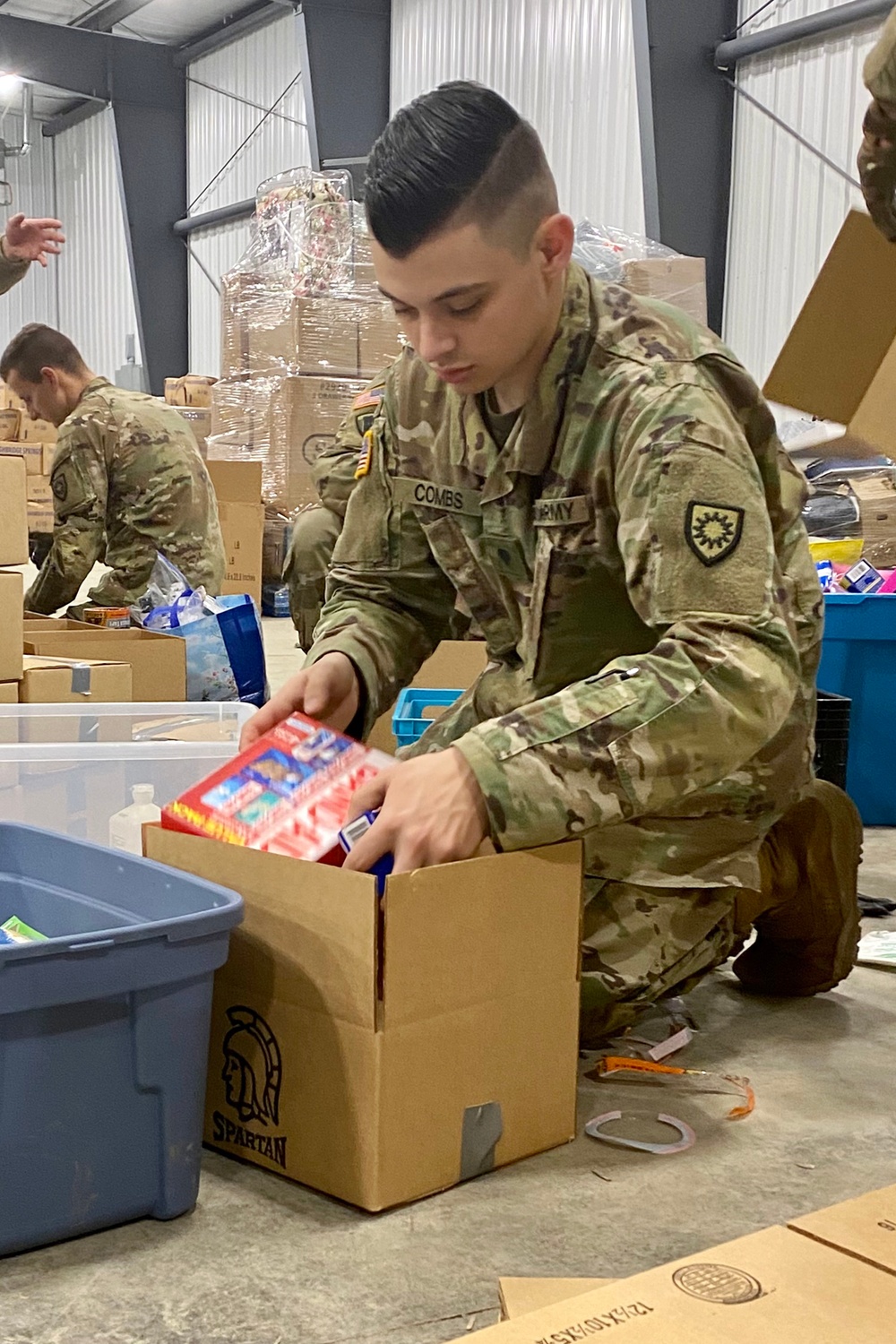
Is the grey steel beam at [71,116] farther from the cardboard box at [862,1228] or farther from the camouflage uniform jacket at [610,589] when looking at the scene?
the cardboard box at [862,1228]

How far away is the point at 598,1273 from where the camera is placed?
4.20 ft

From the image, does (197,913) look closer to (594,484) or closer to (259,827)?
(259,827)

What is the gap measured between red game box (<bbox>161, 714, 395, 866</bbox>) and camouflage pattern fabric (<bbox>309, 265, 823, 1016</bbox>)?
17 cm

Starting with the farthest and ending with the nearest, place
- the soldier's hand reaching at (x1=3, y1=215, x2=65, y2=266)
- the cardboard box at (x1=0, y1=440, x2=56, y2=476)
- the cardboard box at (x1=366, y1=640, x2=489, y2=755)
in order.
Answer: the cardboard box at (x1=0, y1=440, x2=56, y2=476)
the soldier's hand reaching at (x1=3, y1=215, x2=65, y2=266)
the cardboard box at (x1=366, y1=640, x2=489, y2=755)

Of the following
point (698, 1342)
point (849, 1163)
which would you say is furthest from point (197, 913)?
point (849, 1163)

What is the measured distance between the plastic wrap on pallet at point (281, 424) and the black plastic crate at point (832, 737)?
463cm

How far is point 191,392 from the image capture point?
32.0 ft

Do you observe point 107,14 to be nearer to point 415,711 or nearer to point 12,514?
point 12,514

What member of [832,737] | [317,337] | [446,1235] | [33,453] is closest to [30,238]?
[832,737]

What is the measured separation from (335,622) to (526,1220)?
799 mm

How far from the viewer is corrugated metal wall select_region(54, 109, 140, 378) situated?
1457 cm

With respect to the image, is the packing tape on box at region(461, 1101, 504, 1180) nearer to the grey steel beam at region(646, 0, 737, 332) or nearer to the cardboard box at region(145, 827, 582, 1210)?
the cardboard box at region(145, 827, 582, 1210)

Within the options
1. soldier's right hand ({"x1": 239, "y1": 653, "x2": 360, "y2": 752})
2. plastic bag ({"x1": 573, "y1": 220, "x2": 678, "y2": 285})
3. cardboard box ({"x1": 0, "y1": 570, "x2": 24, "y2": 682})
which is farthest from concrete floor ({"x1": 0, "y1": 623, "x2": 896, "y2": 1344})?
plastic bag ({"x1": 573, "y1": 220, "x2": 678, "y2": 285})

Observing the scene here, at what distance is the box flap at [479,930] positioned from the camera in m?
1.34
